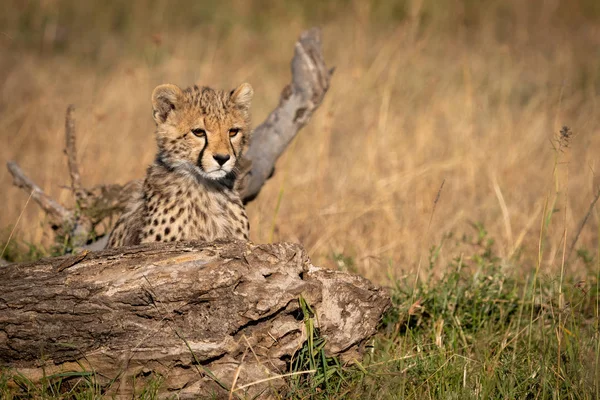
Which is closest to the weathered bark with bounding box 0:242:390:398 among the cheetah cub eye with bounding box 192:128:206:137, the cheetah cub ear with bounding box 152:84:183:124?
the cheetah cub eye with bounding box 192:128:206:137

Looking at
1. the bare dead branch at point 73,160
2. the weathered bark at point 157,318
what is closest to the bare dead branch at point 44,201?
A: the bare dead branch at point 73,160

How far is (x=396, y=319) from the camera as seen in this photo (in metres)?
3.53

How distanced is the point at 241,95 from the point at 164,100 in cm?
37

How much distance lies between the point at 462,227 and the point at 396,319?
1864 millimetres

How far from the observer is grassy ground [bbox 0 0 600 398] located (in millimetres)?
3270

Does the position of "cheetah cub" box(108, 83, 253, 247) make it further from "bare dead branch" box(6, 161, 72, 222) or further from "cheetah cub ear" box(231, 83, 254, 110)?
"bare dead branch" box(6, 161, 72, 222)

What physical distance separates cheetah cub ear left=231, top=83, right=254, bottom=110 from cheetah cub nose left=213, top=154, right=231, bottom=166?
40 centimetres

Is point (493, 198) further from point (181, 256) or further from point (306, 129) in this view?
point (181, 256)

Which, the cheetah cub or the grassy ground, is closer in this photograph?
the grassy ground

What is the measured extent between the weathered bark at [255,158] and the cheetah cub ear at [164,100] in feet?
2.29

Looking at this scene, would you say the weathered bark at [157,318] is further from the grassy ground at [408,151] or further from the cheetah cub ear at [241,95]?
the cheetah cub ear at [241,95]

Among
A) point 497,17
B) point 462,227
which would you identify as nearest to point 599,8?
point 497,17

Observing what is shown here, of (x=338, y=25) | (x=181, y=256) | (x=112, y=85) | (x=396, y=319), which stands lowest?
(x=396, y=319)

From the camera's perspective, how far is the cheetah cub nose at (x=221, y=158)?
3404 mm
